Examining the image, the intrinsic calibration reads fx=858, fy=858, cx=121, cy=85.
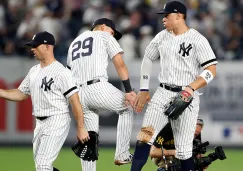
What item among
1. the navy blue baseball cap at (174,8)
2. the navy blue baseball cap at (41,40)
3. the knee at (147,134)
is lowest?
the knee at (147,134)

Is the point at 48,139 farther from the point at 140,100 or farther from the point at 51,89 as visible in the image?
the point at 140,100

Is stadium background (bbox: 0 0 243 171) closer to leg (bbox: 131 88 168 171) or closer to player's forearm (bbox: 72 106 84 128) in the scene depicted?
leg (bbox: 131 88 168 171)

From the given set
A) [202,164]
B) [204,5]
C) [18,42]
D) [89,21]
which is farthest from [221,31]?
[202,164]

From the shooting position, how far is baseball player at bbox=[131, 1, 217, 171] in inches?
423

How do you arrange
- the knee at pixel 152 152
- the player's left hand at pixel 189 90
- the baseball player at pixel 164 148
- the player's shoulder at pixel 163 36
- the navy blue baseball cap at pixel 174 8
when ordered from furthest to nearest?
the knee at pixel 152 152
the baseball player at pixel 164 148
the player's shoulder at pixel 163 36
the navy blue baseball cap at pixel 174 8
the player's left hand at pixel 189 90

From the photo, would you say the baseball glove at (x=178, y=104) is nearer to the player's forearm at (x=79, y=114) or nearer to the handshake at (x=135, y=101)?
the handshake at (x=135, y=101)

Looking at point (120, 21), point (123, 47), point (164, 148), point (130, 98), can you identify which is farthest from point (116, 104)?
point (120, 21)

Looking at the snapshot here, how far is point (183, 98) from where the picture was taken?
10.4m

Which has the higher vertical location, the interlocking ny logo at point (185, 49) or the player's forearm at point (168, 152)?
the interlocking ny logo at point (185, 49)

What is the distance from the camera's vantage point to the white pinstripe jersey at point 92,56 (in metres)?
11.2

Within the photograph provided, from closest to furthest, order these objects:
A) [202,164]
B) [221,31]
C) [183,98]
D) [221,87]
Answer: [183,98]
[202,164]
[221,87]
[221,31]

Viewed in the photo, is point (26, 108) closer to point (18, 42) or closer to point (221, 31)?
point (18, 42)

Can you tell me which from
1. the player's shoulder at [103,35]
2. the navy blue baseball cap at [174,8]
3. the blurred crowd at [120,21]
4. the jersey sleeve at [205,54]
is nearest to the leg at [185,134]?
the jersey sleeve at [205,54]

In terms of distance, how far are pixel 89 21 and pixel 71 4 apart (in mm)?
963
